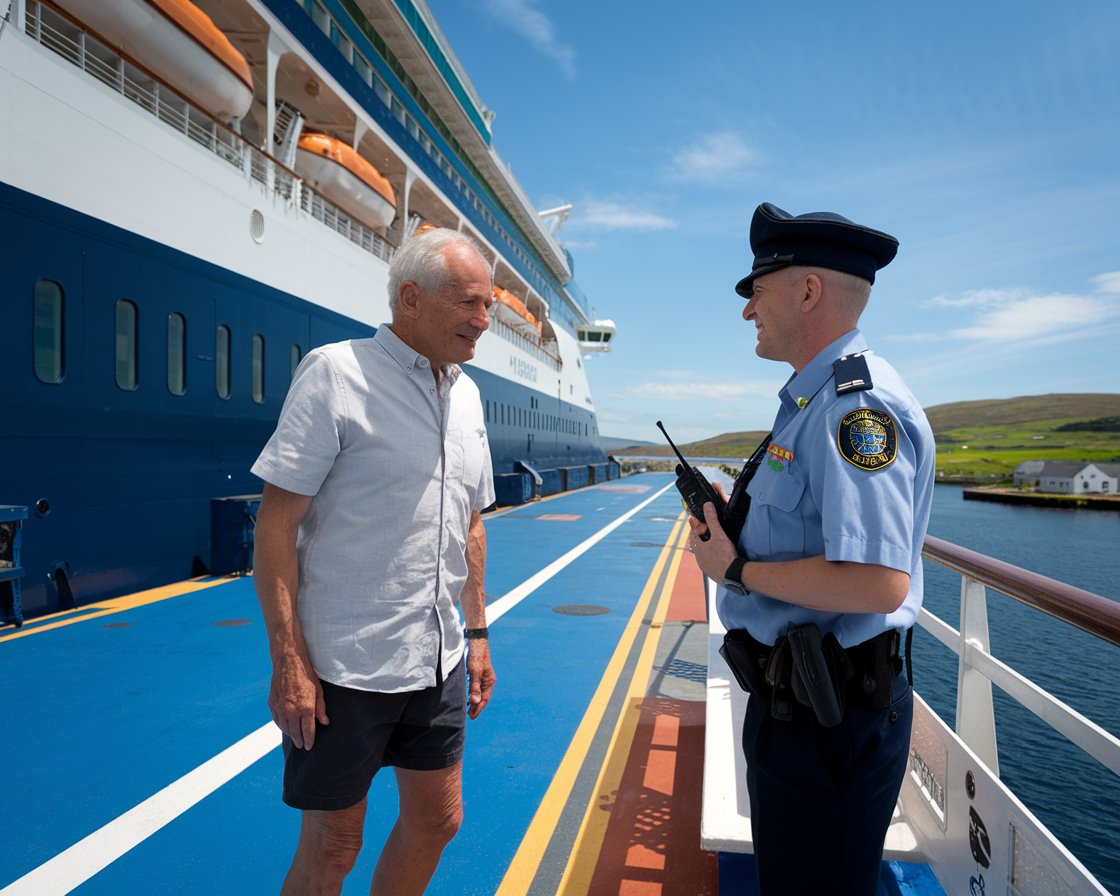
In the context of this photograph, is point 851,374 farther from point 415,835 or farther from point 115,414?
point 115,414

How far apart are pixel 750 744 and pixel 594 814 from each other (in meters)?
1.99

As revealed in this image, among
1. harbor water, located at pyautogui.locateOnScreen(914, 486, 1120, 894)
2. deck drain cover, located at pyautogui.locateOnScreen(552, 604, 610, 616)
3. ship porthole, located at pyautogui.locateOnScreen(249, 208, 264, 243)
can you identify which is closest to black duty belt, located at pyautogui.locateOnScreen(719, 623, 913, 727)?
harbor water, located at pyautogui.locateOnScreen(914, 486, 1120, 894)

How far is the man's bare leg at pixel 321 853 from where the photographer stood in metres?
2.08

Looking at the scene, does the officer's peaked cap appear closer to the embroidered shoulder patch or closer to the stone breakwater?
the embroidered shoulder patch

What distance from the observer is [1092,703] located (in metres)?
10.0

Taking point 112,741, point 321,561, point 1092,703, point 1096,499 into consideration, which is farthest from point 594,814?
point 1096,499

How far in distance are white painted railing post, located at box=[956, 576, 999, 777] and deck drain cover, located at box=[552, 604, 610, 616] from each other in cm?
516

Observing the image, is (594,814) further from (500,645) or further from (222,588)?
(222,588)

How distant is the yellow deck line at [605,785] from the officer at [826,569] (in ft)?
4.87

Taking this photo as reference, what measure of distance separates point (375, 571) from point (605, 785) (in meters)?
2.35

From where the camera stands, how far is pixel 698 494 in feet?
6.49

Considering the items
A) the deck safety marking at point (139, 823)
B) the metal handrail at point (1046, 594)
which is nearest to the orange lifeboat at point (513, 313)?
the deck safety marking at point (139, 823)

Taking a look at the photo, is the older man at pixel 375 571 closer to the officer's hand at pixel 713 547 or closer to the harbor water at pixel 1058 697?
the officer's hand at pixel 713 547

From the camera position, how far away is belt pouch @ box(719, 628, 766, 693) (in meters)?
1.83
